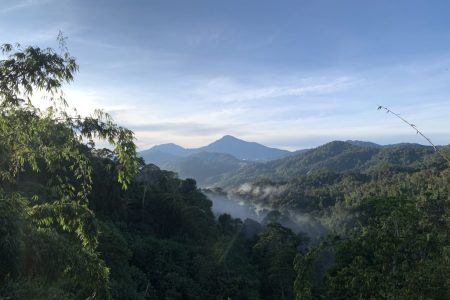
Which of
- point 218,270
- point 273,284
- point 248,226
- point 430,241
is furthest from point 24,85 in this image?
point 248,226

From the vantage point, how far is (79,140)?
5129mm

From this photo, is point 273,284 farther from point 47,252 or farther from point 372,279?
point 47,252

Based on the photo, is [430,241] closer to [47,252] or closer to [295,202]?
[47,252]

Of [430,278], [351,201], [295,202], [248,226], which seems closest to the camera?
[430,278]

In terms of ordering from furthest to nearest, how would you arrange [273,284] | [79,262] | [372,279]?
[273,284], [372,279], [79,262]

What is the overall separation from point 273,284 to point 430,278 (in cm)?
2713

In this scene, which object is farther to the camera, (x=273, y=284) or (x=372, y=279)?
(x=273, y=284)

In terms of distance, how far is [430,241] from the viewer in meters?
8.20

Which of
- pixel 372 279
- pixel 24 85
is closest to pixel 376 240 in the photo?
pixel 372 279

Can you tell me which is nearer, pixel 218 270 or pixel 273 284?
pixel 218 270

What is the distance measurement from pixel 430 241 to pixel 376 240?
1012mm

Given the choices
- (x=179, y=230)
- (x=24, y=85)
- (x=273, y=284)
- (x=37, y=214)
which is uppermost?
(x=24, y=85)

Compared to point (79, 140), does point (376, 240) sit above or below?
below

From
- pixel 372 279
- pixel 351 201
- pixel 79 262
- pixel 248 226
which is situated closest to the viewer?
pixel 79 262
